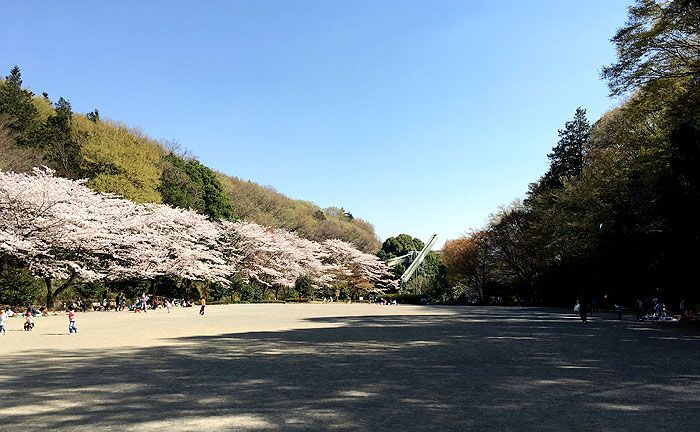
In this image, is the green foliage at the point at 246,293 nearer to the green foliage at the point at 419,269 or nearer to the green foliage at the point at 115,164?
the green foliage at the point at 115,164

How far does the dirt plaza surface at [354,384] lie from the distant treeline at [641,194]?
524cm

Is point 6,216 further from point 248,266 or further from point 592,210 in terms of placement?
point 592,210

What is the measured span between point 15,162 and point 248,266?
85.4 feet

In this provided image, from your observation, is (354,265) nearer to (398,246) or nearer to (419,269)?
(419,269)

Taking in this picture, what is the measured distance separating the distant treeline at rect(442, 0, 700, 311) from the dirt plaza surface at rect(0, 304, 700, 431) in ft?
17.2

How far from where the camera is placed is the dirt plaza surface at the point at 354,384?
6.01m

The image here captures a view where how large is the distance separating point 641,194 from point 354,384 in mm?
22930

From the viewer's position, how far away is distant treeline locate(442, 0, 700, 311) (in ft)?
58.8

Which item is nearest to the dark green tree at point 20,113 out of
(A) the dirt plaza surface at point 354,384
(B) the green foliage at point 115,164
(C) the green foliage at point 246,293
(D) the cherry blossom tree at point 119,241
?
(B) the green foliage at point 115,164

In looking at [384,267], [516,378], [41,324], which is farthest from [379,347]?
[384,267]

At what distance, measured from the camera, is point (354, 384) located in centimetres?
829

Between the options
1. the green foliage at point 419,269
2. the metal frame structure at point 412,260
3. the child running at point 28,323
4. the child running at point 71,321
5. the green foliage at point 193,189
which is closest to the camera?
the child running at point 71,321

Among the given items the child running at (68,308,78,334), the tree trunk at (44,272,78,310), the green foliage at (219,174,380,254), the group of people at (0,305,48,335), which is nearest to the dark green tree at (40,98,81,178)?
the tree trunk at (44,272,78,310)

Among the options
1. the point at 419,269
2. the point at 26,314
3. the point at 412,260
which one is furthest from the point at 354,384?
the point at 412,260
